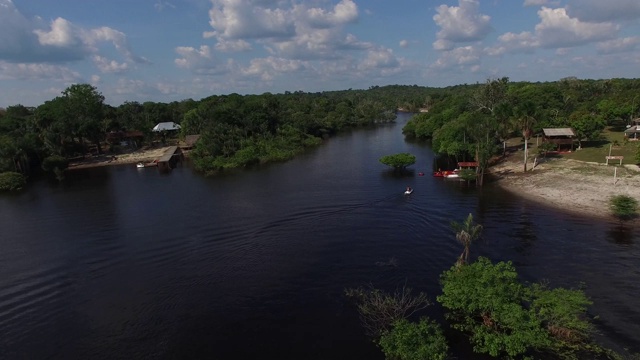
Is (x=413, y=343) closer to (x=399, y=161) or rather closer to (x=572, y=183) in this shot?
(x=572, y=183)

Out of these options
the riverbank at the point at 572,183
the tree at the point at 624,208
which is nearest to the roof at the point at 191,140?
the riverbank at the point at 572,183

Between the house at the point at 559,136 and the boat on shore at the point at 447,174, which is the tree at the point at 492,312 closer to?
the boat on shore at the point at 447,174

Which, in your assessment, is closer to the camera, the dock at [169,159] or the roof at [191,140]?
the dock at [169,159]

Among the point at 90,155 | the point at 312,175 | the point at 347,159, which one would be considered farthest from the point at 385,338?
the point at 90,155

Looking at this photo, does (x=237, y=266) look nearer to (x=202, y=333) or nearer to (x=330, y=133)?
(x=202, y=333)

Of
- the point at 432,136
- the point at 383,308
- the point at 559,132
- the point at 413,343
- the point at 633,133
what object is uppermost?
the point at 559,132

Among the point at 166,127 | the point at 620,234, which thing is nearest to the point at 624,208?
the point at 620,234
